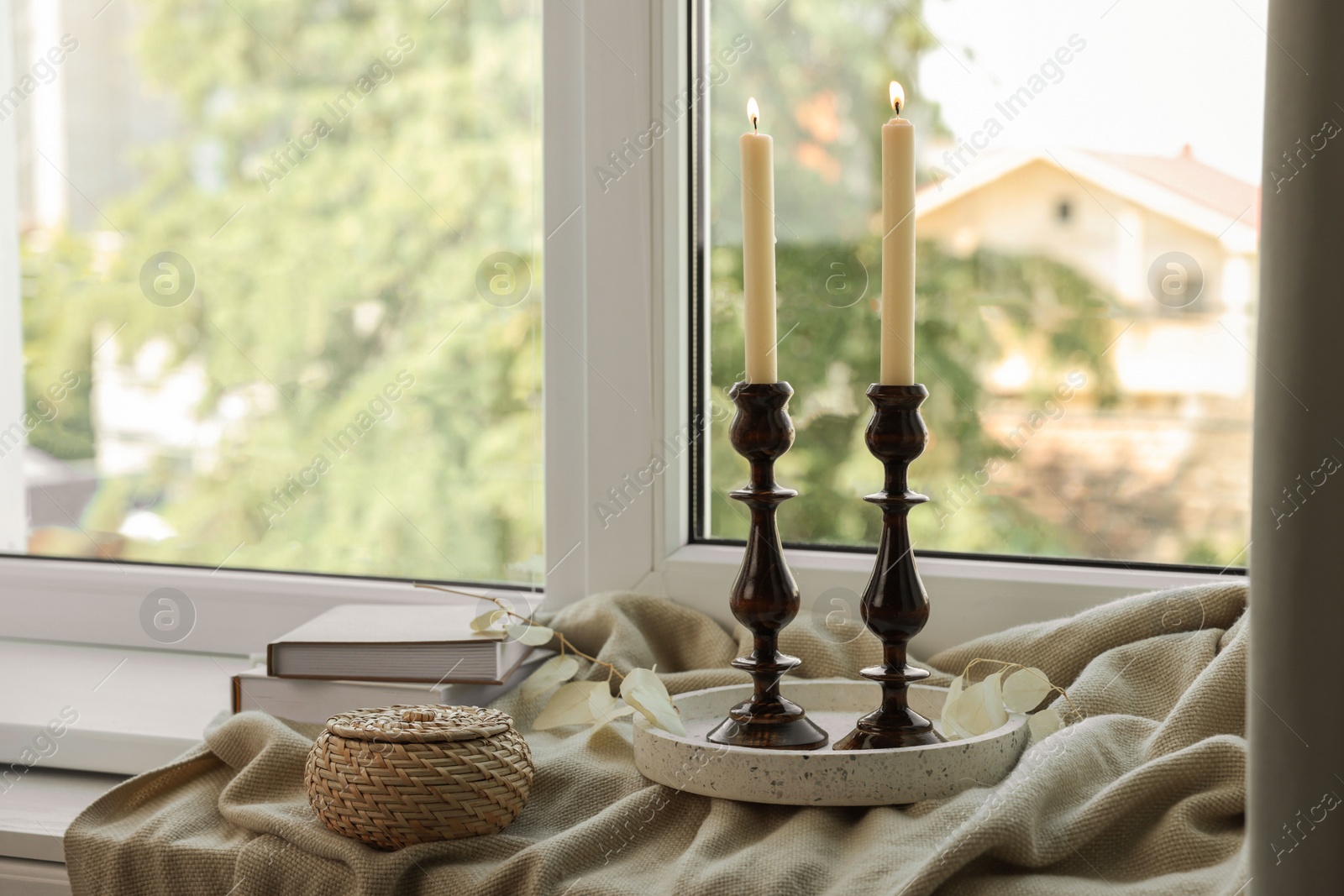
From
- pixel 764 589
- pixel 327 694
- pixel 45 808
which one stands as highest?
pixel 764 589

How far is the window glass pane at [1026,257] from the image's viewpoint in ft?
3.25

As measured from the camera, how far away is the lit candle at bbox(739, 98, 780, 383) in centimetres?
72

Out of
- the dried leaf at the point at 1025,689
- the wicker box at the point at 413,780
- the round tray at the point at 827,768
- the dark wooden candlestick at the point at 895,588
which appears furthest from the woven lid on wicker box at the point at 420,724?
the dried leaf at the point at 1025,689

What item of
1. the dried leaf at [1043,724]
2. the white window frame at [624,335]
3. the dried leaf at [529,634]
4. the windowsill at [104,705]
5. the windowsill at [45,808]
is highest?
the white window frame at [624,335]

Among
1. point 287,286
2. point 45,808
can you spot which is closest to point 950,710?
point 45,808

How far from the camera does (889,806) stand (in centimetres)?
71

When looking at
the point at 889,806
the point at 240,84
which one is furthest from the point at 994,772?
the point at 240,84

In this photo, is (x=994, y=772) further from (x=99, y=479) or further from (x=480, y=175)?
(x=99, y=479)

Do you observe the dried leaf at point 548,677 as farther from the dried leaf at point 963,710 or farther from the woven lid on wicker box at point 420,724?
the dried leaf at point 963,710

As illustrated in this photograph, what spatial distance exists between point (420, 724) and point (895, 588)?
32 cm

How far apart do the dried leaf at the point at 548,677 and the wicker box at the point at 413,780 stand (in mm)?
180

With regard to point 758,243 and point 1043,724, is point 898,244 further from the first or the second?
point 1043,724

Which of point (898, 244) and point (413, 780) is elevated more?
point (898, 244)

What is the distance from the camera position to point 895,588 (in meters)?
0.75
